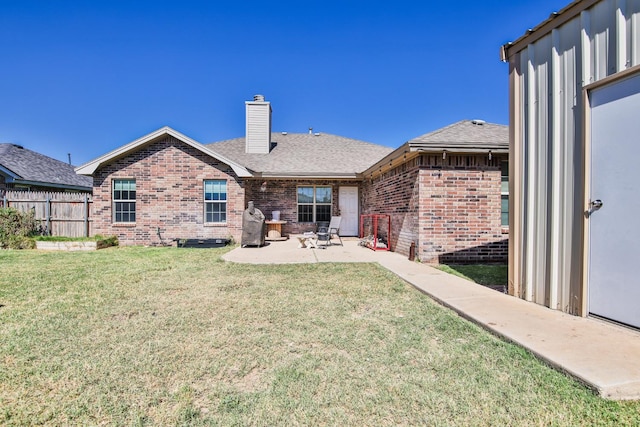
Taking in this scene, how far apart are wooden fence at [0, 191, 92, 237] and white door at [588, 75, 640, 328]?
48.0 feet

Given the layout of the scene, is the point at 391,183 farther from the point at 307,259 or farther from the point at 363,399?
the point at 363,399

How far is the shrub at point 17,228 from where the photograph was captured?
10438mm

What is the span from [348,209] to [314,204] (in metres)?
1.57

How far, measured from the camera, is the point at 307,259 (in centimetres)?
790

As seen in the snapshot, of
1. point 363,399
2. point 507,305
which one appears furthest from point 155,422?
point 507,305

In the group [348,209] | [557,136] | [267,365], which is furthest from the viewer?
[348,209]

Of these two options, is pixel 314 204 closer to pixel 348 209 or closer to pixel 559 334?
pixel 348 209

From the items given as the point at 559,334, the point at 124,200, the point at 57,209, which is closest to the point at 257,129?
the point at 124,200

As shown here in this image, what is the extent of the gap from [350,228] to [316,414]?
1207 cm

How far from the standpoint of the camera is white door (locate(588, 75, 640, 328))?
2.94 m

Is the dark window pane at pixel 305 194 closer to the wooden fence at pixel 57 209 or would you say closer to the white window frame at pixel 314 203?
the white window frame at pixel 314 203

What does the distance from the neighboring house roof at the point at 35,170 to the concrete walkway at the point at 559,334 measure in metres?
19.2

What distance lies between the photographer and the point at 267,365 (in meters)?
2.53

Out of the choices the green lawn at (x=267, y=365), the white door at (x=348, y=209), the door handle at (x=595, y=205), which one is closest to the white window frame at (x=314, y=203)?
the white door at (x=348, y=209)
